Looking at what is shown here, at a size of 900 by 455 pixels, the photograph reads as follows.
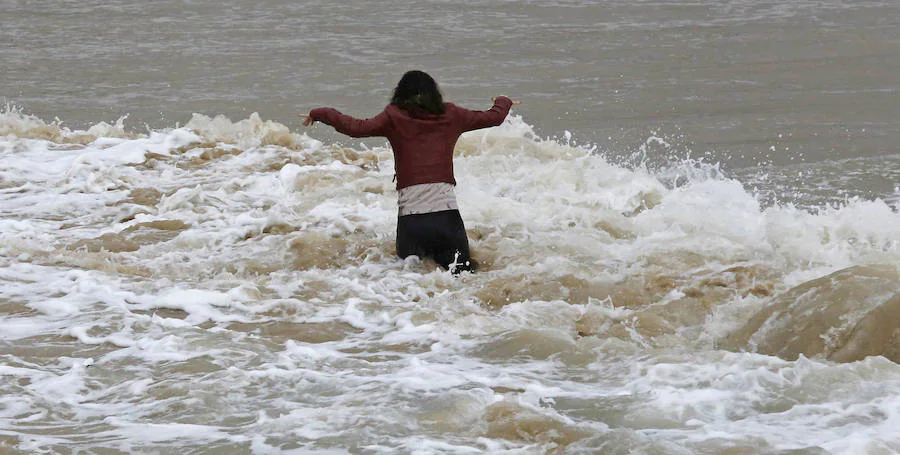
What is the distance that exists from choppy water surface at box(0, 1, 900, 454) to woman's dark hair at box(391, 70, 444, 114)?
114 centimetres

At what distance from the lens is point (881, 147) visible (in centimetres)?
1264

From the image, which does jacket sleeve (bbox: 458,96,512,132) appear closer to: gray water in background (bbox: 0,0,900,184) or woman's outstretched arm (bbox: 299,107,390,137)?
woman's outstretched arm (bbox: 299,107,390,137)

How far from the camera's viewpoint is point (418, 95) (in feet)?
24.5

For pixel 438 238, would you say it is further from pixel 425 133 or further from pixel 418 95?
pixel 418 95

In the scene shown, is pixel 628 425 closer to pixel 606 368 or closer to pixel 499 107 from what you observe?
pixel 606 368

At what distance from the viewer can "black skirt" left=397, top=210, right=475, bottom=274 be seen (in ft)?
25.3

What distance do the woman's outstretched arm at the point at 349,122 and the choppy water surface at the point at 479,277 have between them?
1.05 m

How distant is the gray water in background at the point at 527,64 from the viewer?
14.2 meters

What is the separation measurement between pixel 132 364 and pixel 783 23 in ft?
63.4

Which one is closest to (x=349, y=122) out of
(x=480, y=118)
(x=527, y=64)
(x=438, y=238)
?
(x=480, y=118)

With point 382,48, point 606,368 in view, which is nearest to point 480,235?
point 606,368

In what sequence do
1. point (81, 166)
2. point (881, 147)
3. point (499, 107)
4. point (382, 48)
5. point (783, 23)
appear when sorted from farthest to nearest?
1. point (783, 23)
2. point (382, 48)
3. point (881, 147)
4. point (81, 166)
5. point (499, 107)

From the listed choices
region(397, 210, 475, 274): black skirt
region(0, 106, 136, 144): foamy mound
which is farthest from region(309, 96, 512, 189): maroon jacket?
region(0, 106, 136, 144): foamy mound

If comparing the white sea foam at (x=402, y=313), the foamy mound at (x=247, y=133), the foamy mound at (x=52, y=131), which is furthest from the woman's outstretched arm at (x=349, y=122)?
the foamy mound at (x=52, y=131)
